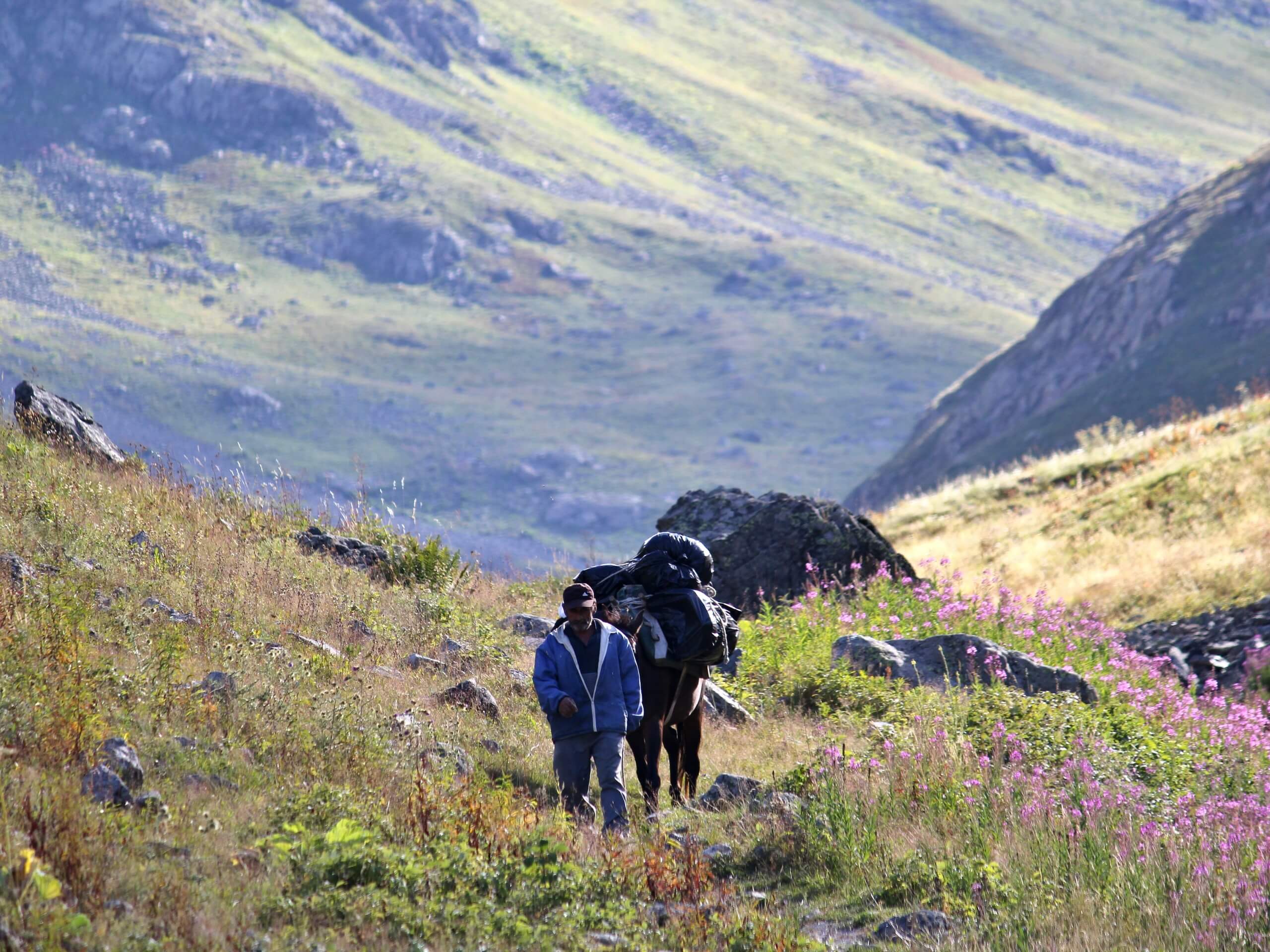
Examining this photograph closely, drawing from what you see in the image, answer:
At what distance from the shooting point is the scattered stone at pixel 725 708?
1069cm

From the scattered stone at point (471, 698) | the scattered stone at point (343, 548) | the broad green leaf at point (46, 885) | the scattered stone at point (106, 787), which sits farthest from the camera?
the scattered stone at point (343, 548)

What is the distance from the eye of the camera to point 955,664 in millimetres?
11383

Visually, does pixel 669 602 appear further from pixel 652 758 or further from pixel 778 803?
pixel 778 803

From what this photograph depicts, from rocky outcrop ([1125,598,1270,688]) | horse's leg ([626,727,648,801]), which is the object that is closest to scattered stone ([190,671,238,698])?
horse's leg ([626,727,648,801])

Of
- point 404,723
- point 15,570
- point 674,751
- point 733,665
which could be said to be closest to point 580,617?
point 404,723

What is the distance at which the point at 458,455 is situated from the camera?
162125 millimetres

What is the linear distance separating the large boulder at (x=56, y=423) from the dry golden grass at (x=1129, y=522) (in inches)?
557

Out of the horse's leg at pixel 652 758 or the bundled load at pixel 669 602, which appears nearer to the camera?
the bundled load at pixel 669 602

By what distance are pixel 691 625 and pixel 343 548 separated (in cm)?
648

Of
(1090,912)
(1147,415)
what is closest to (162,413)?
(1147,415)

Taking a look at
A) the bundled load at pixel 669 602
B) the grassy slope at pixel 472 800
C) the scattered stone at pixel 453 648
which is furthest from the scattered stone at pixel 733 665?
the bundled load at pixel 669 602

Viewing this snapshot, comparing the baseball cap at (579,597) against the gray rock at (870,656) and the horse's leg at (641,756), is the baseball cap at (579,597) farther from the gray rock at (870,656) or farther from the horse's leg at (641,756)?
the gray rock at (870,656)

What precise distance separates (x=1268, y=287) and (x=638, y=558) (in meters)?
60.6

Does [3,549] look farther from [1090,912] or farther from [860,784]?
[1090,912]
